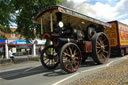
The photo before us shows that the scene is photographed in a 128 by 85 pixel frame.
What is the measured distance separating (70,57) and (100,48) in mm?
2786

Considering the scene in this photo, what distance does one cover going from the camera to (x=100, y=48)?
8414mm

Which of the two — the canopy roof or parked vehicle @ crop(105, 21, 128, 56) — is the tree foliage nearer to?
parked vehicle @ crop(105, 21, 128, 56)

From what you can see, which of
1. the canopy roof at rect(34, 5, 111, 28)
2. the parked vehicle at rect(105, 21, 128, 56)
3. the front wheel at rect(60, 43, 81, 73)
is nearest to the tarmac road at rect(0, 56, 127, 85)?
the front wheel at rect(60, 43, 81, 73)

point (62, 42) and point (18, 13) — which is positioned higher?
point (18, 13)

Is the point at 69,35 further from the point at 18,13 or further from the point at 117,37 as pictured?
the point at 18,13

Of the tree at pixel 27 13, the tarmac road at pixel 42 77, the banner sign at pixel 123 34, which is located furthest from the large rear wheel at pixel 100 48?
the tree at pixel 27 13

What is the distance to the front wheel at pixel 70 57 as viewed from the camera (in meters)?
6.04

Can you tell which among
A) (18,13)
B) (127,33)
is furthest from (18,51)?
(127,33)

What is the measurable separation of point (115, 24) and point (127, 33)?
3.45m

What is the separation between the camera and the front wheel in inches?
238

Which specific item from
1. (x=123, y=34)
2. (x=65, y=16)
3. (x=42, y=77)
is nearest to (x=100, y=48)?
(x=65, y=16)

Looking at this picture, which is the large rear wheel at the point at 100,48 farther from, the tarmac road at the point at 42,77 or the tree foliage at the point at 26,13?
the tree foliage at the point at 26,13

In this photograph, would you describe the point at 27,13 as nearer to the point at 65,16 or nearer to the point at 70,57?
the point at 65,16

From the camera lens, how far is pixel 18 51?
102 ft
